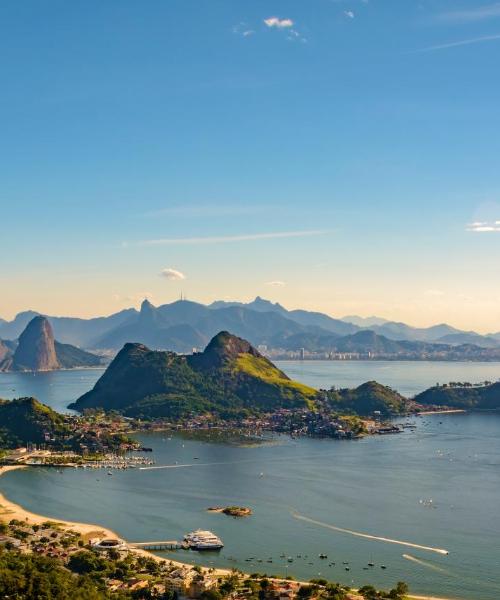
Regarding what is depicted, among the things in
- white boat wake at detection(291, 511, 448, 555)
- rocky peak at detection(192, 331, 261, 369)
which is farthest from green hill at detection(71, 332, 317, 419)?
white boat wake at detection(291, 511, 448, 555)

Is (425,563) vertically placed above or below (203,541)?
below

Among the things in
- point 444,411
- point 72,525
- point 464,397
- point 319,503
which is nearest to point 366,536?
point 319,503

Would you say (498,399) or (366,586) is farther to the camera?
(498,399)

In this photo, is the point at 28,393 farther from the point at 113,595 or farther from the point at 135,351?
the point at 113,595

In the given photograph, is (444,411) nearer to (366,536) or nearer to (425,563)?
(366,536)

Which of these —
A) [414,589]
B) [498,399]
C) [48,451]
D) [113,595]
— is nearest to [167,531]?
[113,595]
